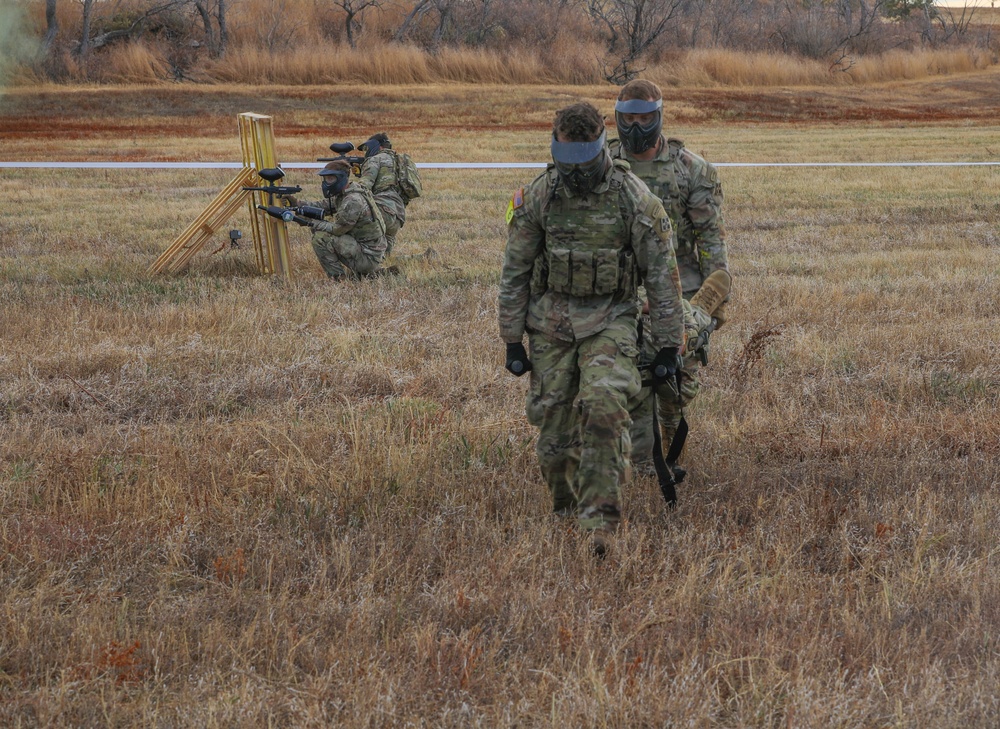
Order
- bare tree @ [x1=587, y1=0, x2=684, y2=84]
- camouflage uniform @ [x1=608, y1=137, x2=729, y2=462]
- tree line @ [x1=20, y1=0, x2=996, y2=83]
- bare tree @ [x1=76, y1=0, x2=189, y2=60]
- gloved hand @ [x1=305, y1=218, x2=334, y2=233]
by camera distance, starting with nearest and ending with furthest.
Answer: camouflage uniform @ [x1=608, y1=137, x2=729, y2=462] → gloved hand @ [x1=305, y1=218, x2=334, y2=233] → bare tree @ [x1=76, y1=0, x2=189, y2=60] → tree line @ [x1=20, y1=0, x2=996, y2=83] → bare tree @ [x1=587, y1=0, x2=684, y2=84]

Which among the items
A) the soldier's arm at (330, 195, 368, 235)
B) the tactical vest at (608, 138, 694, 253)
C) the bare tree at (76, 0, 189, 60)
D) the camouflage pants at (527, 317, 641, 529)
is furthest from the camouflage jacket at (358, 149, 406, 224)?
the bare tree at (76, 0, 189, 60)

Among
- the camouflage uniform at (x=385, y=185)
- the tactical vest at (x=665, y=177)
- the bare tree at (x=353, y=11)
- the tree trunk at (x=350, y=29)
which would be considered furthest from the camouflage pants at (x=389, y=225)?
the tree trunk at (x=350, y=29)

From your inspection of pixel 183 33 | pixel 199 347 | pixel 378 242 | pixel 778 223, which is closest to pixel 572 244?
pixel 199 347

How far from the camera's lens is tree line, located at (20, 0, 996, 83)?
35.6 metres

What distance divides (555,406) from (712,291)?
3.82 ft

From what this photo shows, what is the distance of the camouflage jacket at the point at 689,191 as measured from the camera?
5.50m

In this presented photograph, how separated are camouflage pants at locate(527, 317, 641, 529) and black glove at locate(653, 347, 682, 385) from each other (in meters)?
0.10

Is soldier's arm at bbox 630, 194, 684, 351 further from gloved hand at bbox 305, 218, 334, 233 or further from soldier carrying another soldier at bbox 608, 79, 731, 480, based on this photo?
gloved hand at bbox 305, 218, 334, 233

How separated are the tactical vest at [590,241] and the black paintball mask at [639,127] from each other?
2.76ft

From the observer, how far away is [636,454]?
5.40 meters

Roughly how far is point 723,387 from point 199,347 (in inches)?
142

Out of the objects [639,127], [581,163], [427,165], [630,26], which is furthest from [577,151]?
[630,26]

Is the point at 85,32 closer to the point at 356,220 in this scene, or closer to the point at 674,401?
the point at 356,220

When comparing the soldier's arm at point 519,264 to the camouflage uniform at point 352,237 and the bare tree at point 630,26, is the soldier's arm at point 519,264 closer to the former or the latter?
the camouflage uniform at point 352,237
